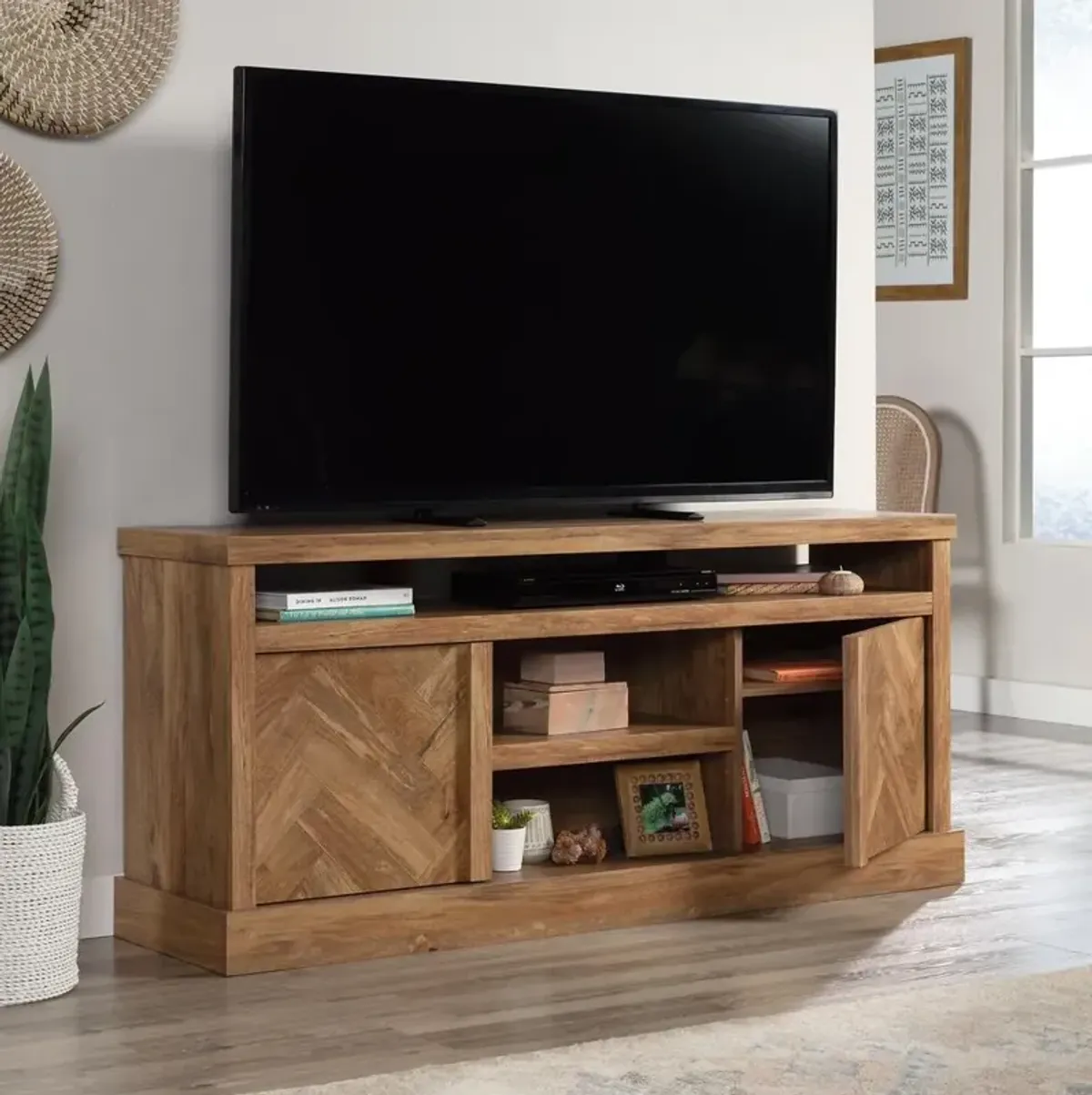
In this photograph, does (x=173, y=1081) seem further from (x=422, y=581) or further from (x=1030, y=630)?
(x=1030, y=630)

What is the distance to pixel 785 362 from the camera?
413cm

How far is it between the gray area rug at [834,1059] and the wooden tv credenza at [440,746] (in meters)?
0.69

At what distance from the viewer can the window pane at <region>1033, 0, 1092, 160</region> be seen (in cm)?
645

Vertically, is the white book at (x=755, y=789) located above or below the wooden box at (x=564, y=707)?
below

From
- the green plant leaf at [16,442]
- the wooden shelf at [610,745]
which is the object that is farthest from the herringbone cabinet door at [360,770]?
the green plant leaf at [16,442]

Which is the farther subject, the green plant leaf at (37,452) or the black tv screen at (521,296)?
the black tv screen at (521,296)

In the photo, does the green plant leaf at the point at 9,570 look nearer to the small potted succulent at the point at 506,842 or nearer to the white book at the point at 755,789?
the small potted succulent at the point at 506,842

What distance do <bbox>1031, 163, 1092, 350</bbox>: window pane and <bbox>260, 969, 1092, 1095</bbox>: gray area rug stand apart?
369cm

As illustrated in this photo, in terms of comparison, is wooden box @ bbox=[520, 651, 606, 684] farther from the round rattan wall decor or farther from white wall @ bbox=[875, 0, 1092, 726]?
white wall @ bbox=[875, 0, 1092, 726]

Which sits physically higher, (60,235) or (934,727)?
(60,235)

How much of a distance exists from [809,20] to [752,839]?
1.77 m

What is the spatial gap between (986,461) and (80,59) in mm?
3744

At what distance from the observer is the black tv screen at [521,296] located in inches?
139

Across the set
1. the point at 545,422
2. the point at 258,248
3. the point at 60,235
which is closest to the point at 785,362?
the point at 545,422
